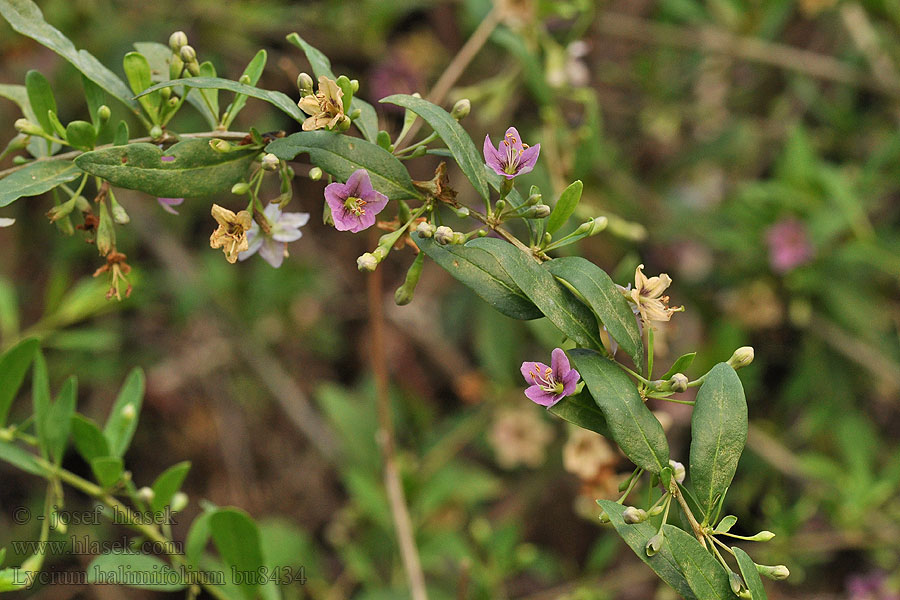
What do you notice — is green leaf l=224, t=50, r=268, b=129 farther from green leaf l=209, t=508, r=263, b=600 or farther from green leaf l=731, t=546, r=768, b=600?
green leaf l=731, t=546, r=768, b=600

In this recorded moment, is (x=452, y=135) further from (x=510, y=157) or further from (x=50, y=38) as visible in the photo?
(x=50, y=38)

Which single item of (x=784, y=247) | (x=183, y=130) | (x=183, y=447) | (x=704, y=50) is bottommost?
(x=183, y=447)

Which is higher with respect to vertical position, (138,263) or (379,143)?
(379,143)

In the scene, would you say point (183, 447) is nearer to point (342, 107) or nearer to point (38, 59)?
point (38, 59)

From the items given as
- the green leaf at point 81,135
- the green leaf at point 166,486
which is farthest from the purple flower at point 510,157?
the green leaf at point 166,486

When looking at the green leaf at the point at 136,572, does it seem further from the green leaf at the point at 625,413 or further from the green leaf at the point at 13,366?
the green leaf at the point at 625,413

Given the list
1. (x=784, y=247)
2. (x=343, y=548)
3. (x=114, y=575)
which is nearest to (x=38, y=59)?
(x=343, y=548)
